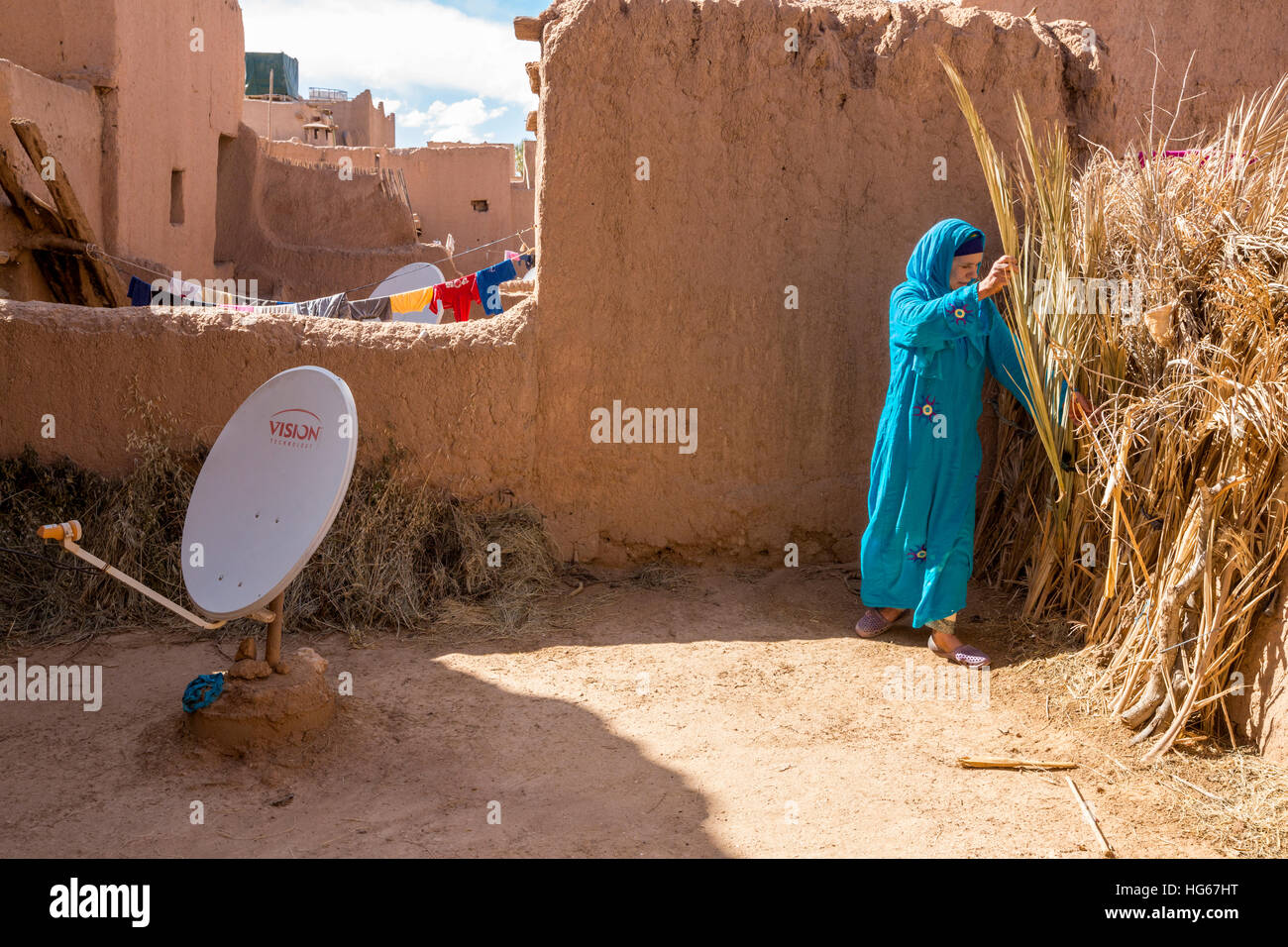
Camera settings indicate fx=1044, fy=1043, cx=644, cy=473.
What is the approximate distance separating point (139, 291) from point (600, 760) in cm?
702

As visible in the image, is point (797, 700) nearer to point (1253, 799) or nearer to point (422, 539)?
point (1253, 799)

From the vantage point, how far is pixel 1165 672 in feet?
11.0

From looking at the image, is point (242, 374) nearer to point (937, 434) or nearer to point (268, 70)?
point (937, 434)

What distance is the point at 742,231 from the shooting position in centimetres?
491

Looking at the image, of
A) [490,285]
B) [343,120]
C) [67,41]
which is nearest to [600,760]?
[490,285]

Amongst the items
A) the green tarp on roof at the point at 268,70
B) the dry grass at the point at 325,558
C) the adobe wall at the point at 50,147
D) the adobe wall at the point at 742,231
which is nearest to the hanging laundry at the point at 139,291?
the adobe wall at the point at 50,147

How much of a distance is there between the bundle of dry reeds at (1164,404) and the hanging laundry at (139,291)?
22.8ft

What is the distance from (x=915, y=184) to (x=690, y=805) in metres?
3.22

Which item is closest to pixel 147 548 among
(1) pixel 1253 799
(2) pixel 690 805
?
(2) pixel 690 805

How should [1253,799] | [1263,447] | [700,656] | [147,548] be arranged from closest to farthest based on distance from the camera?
[1253,799]
[1263,447]
[700,656]
[147,548]

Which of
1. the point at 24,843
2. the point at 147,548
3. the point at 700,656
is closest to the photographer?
the point at 24,843

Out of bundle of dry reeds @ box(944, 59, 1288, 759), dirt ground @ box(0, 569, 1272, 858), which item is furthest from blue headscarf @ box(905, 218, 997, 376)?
dirt ground @ box(0, 569, 1272, 858)

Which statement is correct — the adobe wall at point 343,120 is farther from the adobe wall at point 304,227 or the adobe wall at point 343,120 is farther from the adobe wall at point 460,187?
the adobe wall at point 304,227

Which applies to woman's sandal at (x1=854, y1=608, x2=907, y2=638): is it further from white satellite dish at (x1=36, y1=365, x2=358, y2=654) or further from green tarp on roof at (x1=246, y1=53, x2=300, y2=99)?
green tarp on roof at (x1=246, y1=53, x2=300, y2=99)
